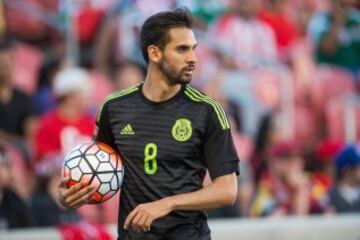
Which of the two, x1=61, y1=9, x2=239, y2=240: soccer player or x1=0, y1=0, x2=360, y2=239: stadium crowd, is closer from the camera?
x1=61, y1=9, x2=239, y2=240: soccer player

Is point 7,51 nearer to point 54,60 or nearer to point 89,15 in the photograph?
point 54,60

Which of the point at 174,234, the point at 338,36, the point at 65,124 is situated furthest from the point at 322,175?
the point at 174,234

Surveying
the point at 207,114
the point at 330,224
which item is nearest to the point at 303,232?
the point at 330,224

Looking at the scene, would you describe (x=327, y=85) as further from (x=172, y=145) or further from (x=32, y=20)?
(x=172, y=145)

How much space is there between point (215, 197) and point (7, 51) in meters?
4.84

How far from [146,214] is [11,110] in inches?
186

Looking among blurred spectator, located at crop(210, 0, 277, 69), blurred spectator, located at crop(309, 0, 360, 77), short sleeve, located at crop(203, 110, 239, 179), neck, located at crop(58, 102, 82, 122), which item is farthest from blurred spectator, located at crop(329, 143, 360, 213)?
short sleeve, located at crop(203, 110, 239, 179)

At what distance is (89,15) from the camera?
11516 mm

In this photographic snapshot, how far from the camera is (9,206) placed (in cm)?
917

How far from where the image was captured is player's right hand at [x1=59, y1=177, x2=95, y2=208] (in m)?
6.11

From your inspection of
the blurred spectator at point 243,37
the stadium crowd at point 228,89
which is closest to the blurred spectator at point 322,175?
the stadium crowd at point 228,89

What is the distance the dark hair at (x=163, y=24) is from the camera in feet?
20.1

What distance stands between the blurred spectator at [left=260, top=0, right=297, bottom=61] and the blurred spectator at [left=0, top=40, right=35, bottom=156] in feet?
12.6

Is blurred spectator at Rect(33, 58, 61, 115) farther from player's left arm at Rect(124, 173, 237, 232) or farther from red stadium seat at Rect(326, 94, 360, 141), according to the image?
player's left arm at Rect(124, 173, 237, 232)
